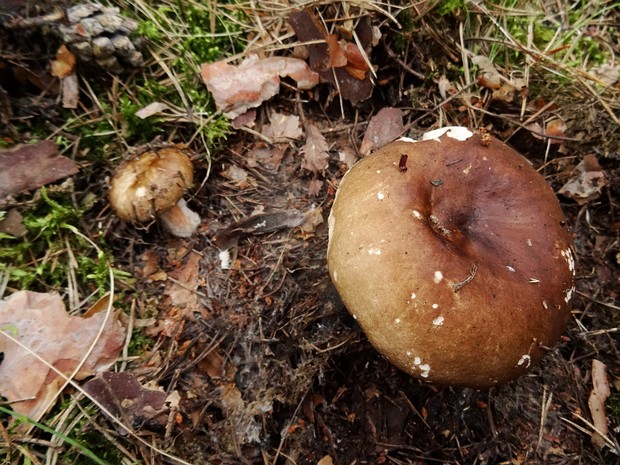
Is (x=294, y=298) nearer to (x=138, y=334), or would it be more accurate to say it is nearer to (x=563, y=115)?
(x=138, y=334)

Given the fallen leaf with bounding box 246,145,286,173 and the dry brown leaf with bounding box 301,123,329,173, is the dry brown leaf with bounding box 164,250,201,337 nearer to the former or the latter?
the fallen leaf with bounding box 246,145,286,173

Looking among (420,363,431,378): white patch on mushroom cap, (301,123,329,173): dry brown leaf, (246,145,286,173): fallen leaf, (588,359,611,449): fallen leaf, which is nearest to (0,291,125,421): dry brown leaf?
(246,145,286,173): fallen leaf

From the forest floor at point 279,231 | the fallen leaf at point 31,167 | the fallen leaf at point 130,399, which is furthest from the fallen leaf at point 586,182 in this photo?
the fallen leaf at point 31,167

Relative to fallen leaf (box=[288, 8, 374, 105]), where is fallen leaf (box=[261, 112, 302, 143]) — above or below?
below

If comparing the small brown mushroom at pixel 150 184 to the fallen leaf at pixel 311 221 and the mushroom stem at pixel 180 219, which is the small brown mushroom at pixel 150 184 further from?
the fallen leaf at pixel 311 221

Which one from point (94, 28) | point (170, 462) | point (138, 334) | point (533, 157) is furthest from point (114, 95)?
point (533, 157)

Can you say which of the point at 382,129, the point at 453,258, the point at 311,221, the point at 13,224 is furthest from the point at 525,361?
the point at 13,224

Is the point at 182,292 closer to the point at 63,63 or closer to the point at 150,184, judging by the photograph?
the point at 150,184

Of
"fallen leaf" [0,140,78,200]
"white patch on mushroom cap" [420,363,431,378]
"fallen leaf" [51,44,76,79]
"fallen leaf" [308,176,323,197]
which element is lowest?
"white patch on mushroom cap" [420,363,431,378]
